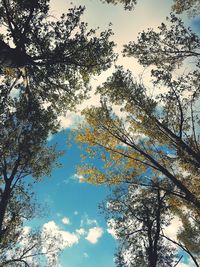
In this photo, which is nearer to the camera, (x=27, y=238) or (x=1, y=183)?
(x=1, y=183)

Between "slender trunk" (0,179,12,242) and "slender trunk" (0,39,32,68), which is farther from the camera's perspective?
"slender trunk" (0,179,12,242)

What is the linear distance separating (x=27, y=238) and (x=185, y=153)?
12947mm

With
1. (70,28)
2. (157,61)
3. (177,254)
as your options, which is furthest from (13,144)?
(177,254)

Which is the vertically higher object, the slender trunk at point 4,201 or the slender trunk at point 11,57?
the slender trunk at point 11,57

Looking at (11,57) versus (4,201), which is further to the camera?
(4,201)

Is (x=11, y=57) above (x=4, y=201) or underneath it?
above

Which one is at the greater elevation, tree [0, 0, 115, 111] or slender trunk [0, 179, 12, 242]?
tree [0, 0, 115, 111]

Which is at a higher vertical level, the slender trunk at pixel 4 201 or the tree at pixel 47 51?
the tree at pixel 47 51

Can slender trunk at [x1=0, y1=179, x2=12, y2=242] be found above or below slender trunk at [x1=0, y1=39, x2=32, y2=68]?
below

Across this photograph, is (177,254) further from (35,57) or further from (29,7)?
(29,7)

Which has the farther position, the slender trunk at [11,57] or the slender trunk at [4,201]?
the slender trunk at [4,201]

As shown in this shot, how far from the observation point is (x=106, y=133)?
658 inches

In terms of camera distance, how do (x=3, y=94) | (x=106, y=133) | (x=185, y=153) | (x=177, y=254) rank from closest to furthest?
(x=185, y=153) → (x=3, y=94) → (x=106, y=133) → (x=177, y=254)

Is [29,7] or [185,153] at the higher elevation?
[29,7]
